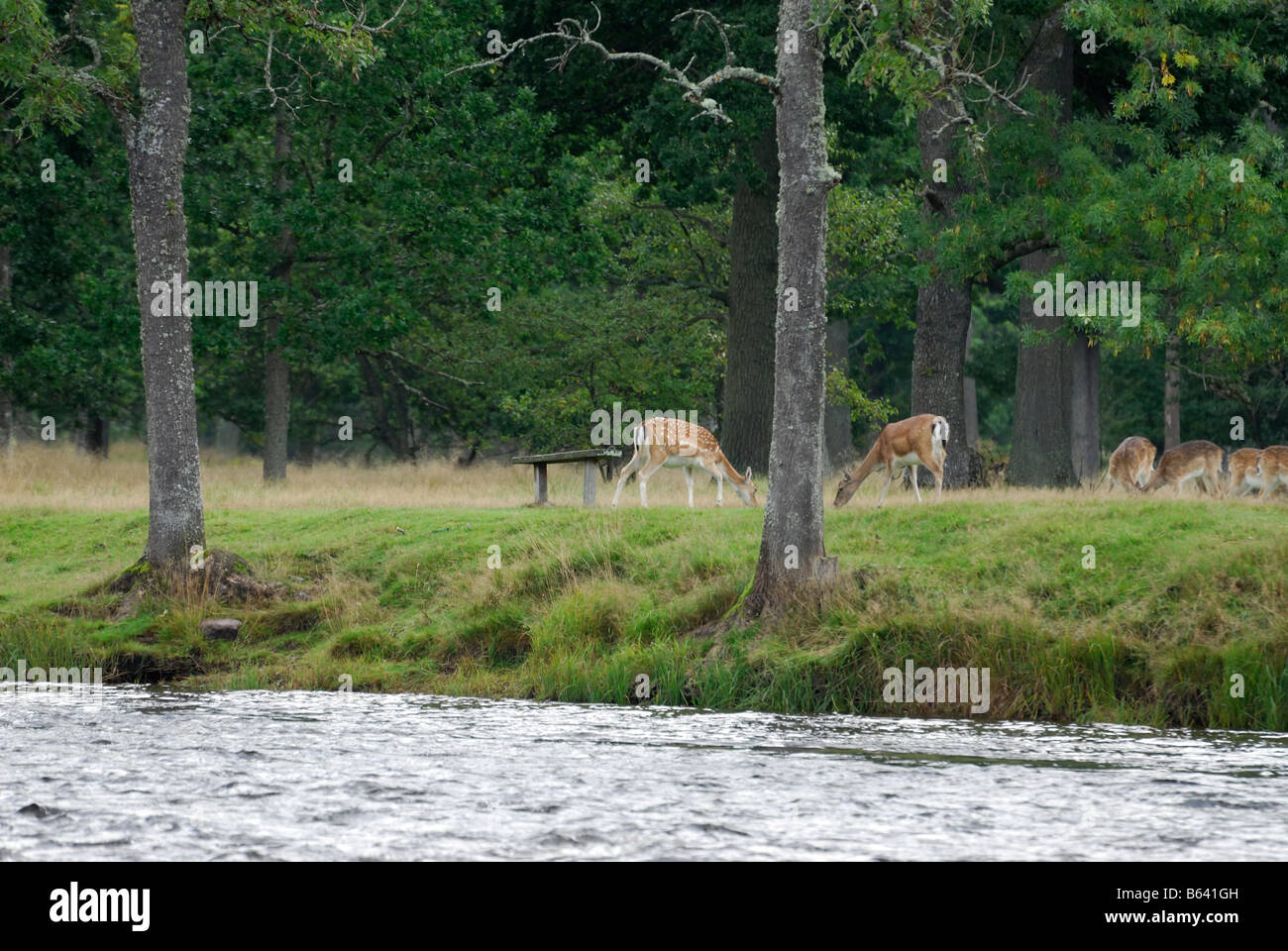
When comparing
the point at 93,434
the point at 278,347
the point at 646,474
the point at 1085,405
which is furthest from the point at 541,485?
the point at 93,434

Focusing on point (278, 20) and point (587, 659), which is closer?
point (587, 659)

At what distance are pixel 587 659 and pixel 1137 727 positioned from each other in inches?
217

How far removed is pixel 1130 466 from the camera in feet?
77.9

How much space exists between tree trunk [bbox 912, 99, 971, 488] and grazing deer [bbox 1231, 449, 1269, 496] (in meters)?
4.53

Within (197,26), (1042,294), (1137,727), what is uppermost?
(197,26)

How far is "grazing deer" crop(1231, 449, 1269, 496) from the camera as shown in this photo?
22.5m

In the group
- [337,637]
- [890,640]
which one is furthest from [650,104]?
[890,640]

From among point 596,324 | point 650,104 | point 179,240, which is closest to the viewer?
point 179,240

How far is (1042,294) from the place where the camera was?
2445cm

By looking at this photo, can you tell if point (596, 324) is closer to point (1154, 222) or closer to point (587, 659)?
point (1154, 222)

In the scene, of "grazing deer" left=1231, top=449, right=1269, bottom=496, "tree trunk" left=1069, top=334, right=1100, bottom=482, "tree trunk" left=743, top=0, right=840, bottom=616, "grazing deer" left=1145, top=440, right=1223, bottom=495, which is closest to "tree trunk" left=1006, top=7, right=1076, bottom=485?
"grazing deer" left=1145, top=440, right=1223, bottom=495

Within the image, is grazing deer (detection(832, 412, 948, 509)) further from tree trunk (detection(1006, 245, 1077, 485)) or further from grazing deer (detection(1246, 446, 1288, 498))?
tree trunk (detection(1006, 245, 1077, 485))

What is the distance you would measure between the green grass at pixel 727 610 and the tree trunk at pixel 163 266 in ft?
3.74

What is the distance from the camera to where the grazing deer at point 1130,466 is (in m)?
23.7
